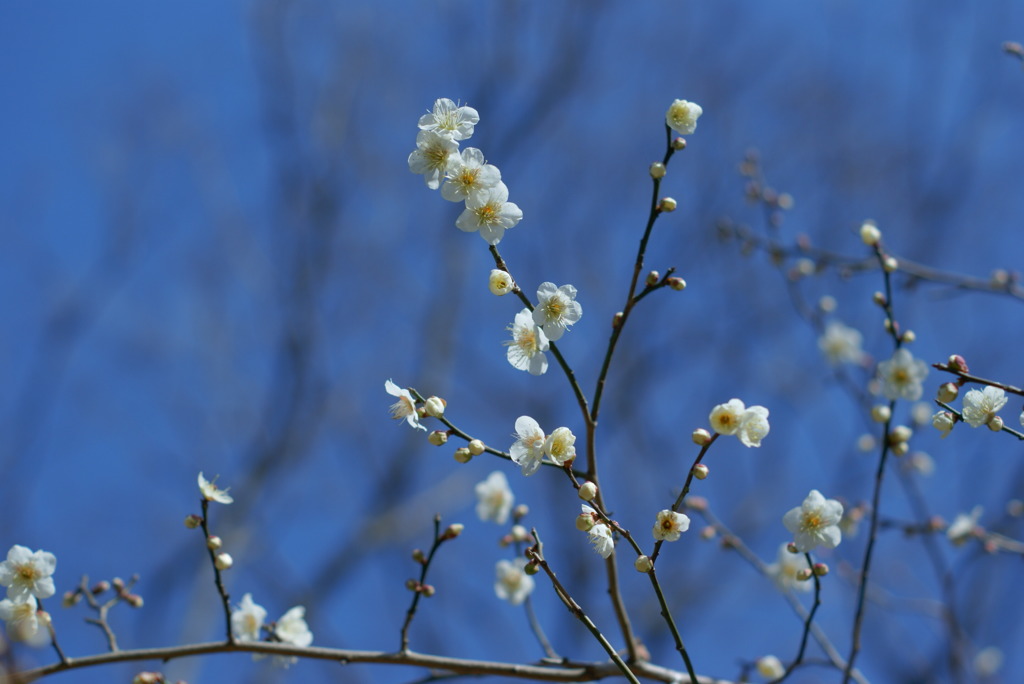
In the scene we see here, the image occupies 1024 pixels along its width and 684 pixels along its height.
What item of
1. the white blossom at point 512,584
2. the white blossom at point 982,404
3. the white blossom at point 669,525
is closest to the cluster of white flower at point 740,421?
the white blossom at point 669,525

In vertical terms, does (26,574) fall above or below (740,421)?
below

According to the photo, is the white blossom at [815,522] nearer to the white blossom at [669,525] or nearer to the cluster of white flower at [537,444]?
the white blossom at [669,525]

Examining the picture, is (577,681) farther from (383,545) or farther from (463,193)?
(383,545)

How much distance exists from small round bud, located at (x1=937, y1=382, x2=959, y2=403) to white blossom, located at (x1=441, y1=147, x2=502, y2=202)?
3.34ft

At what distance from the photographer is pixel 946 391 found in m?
1.70

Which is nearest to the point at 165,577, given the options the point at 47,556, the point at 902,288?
the point at 47,556

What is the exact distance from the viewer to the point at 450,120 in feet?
6.01

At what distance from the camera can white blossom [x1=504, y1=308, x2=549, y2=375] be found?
174 cm

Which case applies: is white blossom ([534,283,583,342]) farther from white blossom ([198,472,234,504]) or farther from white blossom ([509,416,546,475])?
white blossom ([198,472,234,504])

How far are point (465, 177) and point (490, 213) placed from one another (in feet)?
0.30

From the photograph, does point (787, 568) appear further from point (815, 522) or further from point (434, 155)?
point (434, 155)

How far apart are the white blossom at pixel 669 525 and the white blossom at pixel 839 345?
201 centimetres

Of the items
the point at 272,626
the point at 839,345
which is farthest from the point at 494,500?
the point at 839,345

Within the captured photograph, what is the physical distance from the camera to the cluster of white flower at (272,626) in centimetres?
228
